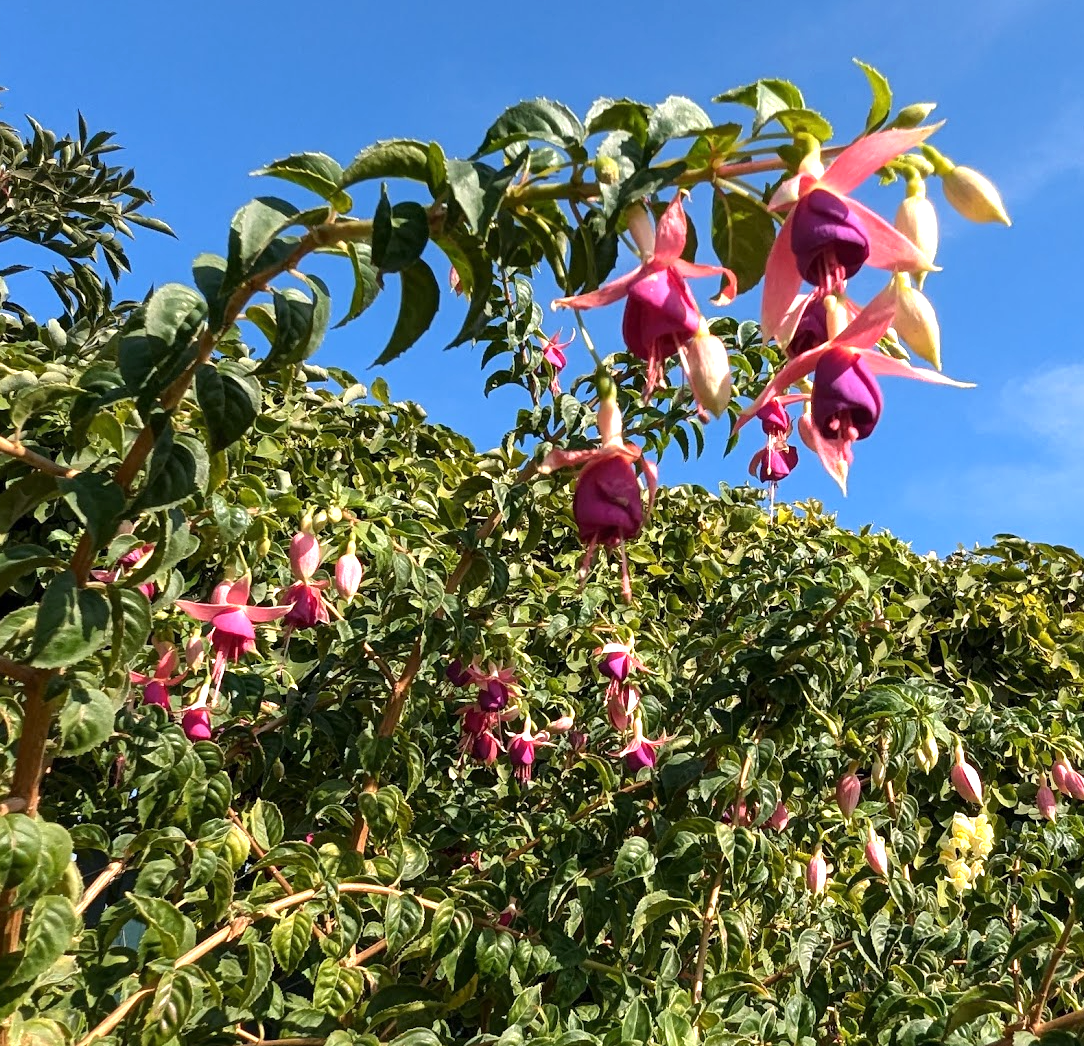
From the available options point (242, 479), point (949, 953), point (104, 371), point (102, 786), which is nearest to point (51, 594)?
point (104, 371)

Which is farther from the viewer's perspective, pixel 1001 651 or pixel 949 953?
pixel 1001 651

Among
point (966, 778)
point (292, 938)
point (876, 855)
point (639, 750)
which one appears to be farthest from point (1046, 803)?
point (292, 938)

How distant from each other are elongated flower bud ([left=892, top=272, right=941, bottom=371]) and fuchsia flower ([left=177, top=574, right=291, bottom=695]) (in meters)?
0.86

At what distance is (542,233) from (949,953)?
1.39 metres

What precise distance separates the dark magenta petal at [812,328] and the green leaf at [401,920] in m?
0.78

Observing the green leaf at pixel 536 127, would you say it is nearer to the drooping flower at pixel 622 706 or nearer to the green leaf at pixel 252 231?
the green leaf at pixel 252 231

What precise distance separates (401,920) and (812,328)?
0.81m

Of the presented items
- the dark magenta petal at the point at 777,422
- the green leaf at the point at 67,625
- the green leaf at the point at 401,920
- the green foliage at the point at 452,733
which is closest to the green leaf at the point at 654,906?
the green foliage at the point at 452,733

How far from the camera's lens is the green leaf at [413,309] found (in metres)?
0.59

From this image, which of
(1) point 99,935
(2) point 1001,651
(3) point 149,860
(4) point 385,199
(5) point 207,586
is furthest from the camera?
(2) point 1001,651

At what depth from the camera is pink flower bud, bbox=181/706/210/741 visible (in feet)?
4.28

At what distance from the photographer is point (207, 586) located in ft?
6.75

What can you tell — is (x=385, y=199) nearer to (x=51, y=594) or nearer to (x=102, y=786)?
(x=51, y=594)

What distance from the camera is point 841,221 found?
0.51 meters
